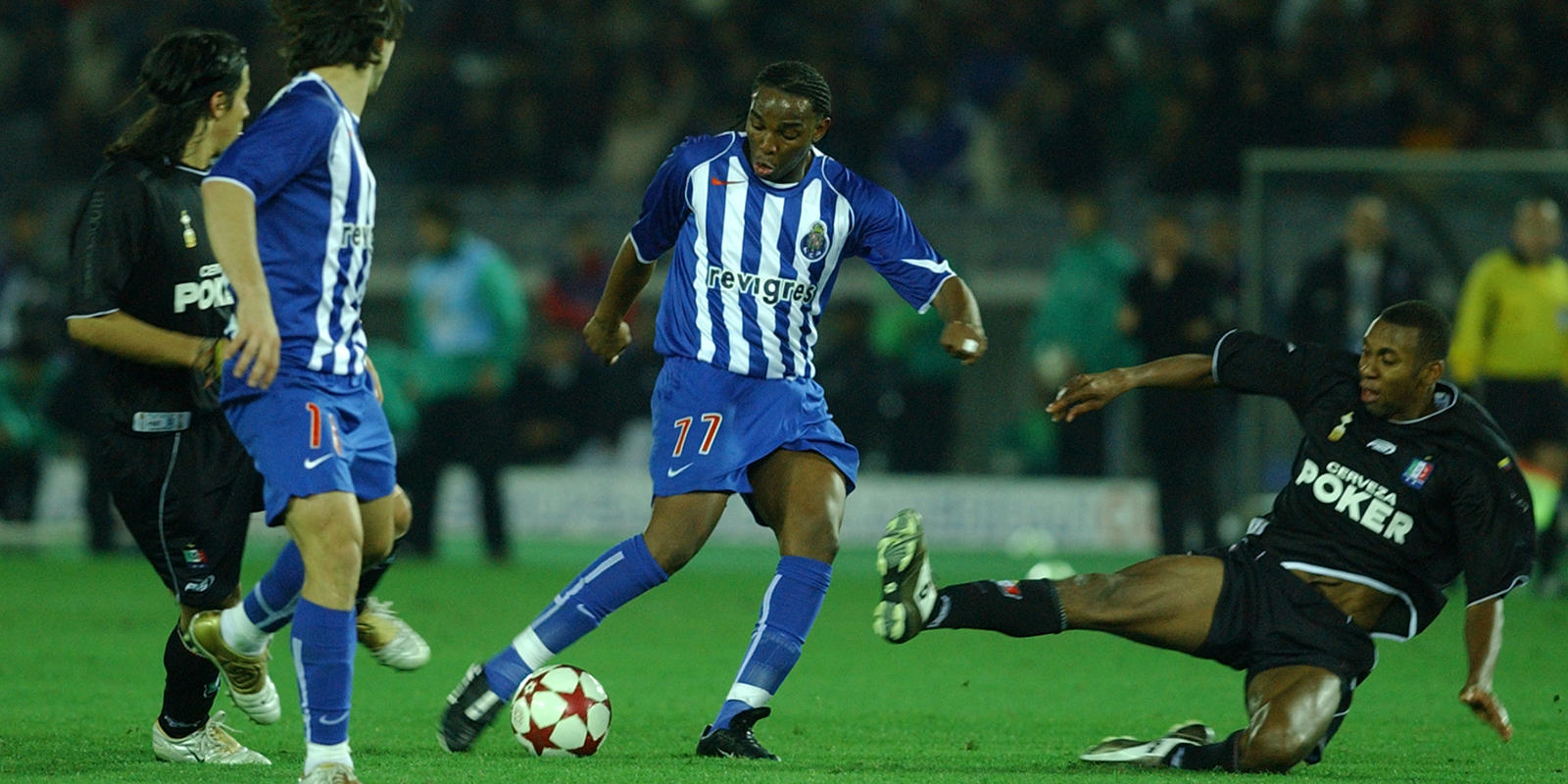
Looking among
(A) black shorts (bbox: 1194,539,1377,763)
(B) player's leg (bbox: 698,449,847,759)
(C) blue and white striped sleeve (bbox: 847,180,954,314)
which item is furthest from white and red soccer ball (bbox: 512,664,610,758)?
(A) black shorts (bbox: 1194,539,1377,763)

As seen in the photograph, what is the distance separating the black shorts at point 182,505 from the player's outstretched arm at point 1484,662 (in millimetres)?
3273

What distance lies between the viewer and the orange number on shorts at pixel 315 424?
4426 mm

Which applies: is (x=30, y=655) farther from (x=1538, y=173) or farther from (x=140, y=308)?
(x=1538, y=173)

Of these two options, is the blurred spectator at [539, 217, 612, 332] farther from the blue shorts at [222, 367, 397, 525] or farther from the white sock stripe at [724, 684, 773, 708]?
the blue shorts at [222, 367, 397, 525]

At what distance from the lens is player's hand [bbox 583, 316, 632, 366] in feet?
19.4

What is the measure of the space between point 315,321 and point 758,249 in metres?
1.49

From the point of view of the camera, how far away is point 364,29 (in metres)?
4.63

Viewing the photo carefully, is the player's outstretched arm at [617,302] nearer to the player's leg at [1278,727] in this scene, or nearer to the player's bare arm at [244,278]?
the player's bare arm at [244,278]

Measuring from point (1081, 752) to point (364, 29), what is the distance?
287 centimetres

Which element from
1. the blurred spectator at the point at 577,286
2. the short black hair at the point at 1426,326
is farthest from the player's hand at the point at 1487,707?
the blurred spectator at the point at 577,286

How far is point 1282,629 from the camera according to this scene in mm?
5492

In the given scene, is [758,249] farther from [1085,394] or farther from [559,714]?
[559,714]

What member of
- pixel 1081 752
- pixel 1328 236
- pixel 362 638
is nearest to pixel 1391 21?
pixel 1328 236

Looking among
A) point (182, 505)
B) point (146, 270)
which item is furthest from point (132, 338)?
point (182, 505)
